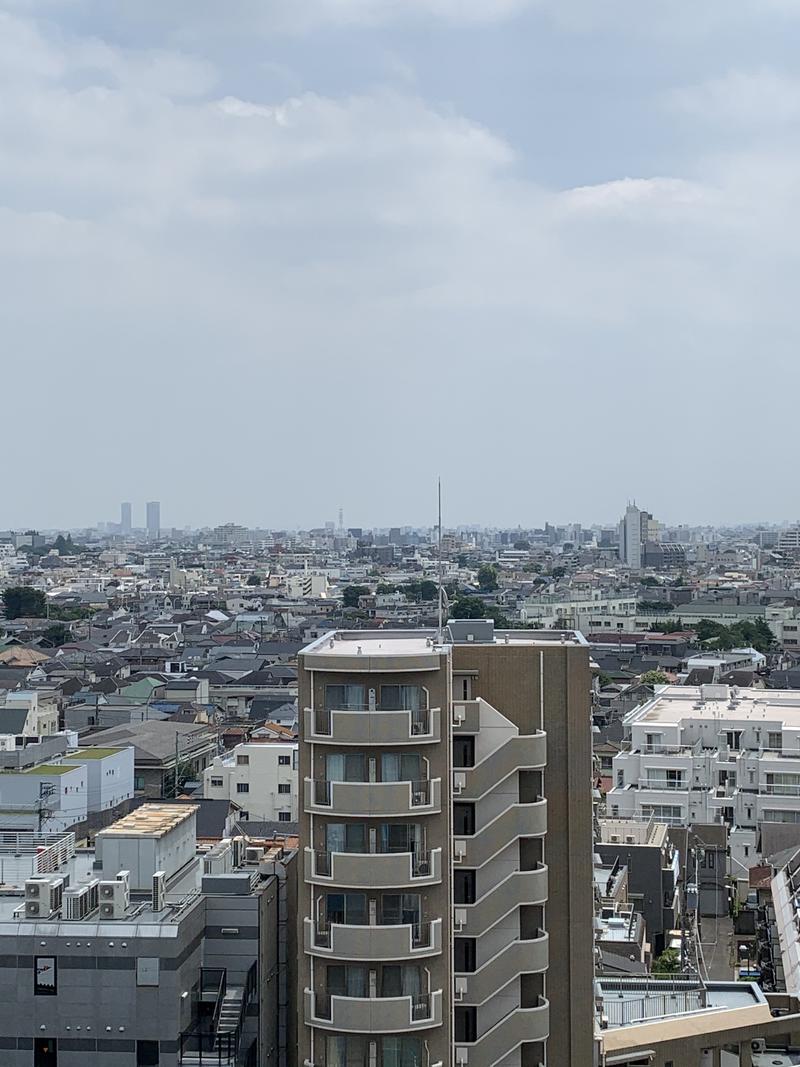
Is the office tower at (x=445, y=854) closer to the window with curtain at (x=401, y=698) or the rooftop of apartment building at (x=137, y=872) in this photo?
the window with curtain at (x=401, y=698)

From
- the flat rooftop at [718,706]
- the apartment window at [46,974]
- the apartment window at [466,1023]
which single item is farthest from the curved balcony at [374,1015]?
the flat rooftop at [718,706]

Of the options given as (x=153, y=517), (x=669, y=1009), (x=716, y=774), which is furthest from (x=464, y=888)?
(x=153, y=517)

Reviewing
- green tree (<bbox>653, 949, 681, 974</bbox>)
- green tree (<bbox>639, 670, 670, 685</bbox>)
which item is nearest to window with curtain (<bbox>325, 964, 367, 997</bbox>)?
green tree (<bbox>653, 949, 681, 974</bbox>)

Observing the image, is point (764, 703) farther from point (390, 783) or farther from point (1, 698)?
point (390, 783)

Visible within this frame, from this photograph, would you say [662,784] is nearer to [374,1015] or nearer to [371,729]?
[374,1015]

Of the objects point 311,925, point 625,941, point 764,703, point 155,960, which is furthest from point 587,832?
point 764,703
